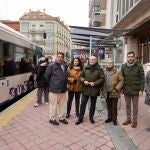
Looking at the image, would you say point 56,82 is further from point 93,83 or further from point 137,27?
point 137,27

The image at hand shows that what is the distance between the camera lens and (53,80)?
312 inches

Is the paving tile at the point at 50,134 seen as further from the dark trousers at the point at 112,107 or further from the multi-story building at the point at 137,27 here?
the multi-story building at the point at 137,27

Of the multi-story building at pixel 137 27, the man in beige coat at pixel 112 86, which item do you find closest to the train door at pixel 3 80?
the man in beige coat at pixel 112 86

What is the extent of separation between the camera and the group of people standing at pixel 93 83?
7559 mm

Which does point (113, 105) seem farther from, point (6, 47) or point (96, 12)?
point (96, 12)

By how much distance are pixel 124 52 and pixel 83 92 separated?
48.3 ft

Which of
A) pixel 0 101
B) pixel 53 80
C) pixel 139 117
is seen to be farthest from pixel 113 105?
pixel 0 101

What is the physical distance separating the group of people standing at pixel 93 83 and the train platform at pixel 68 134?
1.18 feet

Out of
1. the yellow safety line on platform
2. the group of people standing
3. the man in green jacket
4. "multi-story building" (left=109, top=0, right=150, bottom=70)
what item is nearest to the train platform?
the yellow safety line on platform

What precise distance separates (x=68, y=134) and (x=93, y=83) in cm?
→ 146

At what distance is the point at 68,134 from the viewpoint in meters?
7.05

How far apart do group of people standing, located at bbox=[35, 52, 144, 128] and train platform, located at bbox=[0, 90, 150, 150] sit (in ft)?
1.18

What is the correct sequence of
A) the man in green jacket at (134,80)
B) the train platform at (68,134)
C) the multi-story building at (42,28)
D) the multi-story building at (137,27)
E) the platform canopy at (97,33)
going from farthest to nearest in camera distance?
the multi-story building at (42,28) → the platform canopy at (97,33) → the multi-story building at (137,27) → the man in green jacket at (134,80) → the train platform at (68,134)

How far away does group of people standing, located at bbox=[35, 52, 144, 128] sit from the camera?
7.56 m
